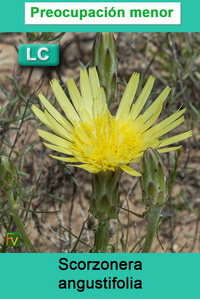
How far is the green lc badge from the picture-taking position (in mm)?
1514

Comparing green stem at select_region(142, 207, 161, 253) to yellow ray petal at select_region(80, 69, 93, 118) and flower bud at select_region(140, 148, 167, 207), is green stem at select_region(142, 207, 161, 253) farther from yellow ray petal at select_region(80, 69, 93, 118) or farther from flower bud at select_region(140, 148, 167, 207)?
yellow ray petal at select_region(80, 69, 93, 118)

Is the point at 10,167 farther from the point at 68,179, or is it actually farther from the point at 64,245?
the point at 68,179

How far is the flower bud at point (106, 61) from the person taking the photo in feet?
4.30

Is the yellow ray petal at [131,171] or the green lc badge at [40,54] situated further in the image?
the green lc badge at [40,54]

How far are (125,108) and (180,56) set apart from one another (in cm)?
116

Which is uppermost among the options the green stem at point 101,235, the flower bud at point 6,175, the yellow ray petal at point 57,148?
the yellow ray petal at point 57,148

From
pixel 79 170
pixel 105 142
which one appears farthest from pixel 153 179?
pixel 79 170

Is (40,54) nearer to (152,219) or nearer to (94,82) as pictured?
(94,82)

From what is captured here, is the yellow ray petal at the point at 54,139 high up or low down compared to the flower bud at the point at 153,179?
up

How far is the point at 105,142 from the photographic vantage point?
128cm

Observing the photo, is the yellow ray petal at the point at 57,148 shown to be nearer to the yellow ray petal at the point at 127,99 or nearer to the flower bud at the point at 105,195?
the flower bud at the point at 105,195

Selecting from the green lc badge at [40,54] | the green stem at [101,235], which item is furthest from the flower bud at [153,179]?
the green lc badge at [40,54]

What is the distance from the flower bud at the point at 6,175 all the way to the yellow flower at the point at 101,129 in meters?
0.12

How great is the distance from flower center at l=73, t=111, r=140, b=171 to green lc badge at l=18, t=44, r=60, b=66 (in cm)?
30
